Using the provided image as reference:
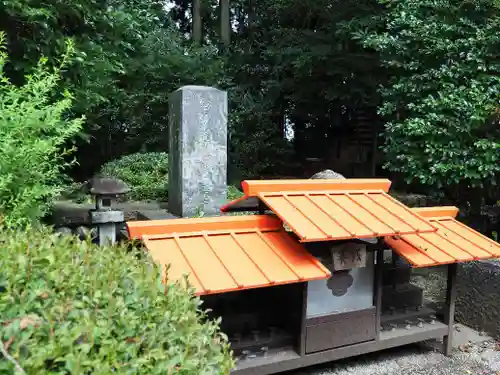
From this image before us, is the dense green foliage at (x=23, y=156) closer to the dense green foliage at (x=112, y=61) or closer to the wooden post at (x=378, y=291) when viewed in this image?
the dense green foliage at (x=112, y=61)

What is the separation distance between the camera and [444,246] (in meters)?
4.57

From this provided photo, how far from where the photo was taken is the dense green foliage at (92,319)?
56.5 inches

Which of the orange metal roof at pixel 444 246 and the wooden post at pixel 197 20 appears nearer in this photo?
the orange metal roof at pixel 444 246

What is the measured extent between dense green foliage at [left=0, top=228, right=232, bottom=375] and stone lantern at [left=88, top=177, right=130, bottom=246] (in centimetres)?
354

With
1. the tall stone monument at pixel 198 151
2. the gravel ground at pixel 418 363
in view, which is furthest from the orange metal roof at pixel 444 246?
the tall stone monument at pixel 198 151

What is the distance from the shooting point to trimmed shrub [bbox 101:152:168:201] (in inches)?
376

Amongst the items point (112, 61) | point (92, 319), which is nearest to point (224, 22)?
point (112, 61)

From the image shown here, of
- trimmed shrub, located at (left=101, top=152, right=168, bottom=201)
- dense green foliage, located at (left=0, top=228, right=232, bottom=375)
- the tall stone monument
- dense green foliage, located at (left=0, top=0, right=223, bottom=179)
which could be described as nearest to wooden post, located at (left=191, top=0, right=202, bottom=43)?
dense green foliage, located at (left=0, top=0, right=223, bottom=179)

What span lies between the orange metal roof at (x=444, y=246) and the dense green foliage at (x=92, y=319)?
293 cm

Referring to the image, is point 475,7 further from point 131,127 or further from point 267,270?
point 131,127

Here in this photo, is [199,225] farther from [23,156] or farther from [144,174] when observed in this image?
[144,174]

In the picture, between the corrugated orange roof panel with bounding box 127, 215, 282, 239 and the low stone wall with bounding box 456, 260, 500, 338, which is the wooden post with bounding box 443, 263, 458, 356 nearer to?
the low stone wall with bounding box 456, 260, 500, 338

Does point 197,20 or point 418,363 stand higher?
point 197,20

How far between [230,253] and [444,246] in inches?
96.7
